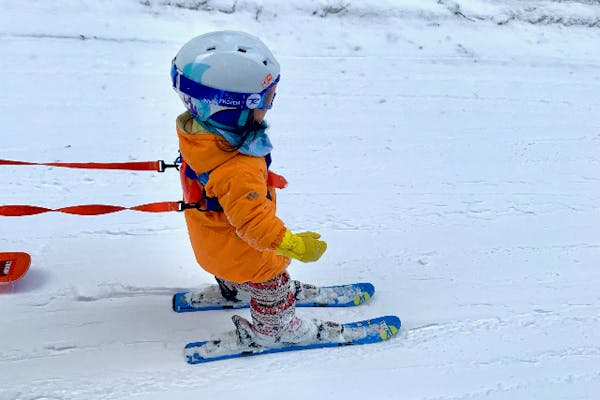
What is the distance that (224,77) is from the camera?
6.48 feet

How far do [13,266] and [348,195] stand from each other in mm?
1803

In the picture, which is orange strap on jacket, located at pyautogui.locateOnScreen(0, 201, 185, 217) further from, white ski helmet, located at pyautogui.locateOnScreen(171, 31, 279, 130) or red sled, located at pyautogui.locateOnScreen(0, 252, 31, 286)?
red sled, located at pyautogui.locateOnScreen(0, 252, 31, 286)

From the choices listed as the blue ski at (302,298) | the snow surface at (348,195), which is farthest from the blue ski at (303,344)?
the blue ski at (302,298)

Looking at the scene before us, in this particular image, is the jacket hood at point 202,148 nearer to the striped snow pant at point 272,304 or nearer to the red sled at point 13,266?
the striped snow pant at point 272,304

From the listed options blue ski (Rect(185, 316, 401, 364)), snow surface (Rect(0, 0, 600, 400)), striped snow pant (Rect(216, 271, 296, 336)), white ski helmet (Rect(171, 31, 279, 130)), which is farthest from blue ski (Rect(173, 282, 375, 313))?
white ski helmet (Rect(171, 31, 279, 130))

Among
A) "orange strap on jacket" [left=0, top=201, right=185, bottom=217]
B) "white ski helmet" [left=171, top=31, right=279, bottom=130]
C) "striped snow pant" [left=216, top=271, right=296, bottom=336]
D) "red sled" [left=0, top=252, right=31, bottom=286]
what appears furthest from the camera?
"red sled" [left=0, top=252, right=31, bottom=286]

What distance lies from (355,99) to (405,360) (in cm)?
252

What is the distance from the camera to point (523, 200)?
12.5ft

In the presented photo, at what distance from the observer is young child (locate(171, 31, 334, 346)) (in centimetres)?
199

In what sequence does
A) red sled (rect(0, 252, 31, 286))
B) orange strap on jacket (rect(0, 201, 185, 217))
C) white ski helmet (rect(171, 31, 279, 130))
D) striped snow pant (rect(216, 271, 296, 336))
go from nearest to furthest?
white ski helmet (rect(171, 31, 279, 130))
orange strap on jacket (rect(0, 201, 185, 217))
striped snow pant (rect(216, 271, 296, 336))
red sled (rect(0, 252, 31, 286))

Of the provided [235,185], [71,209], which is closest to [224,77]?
[235,185]

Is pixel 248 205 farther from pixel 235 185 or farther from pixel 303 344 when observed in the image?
pixel 303 344

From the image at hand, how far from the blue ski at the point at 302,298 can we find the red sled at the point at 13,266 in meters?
0.67

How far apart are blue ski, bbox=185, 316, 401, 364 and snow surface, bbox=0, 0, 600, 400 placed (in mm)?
42
